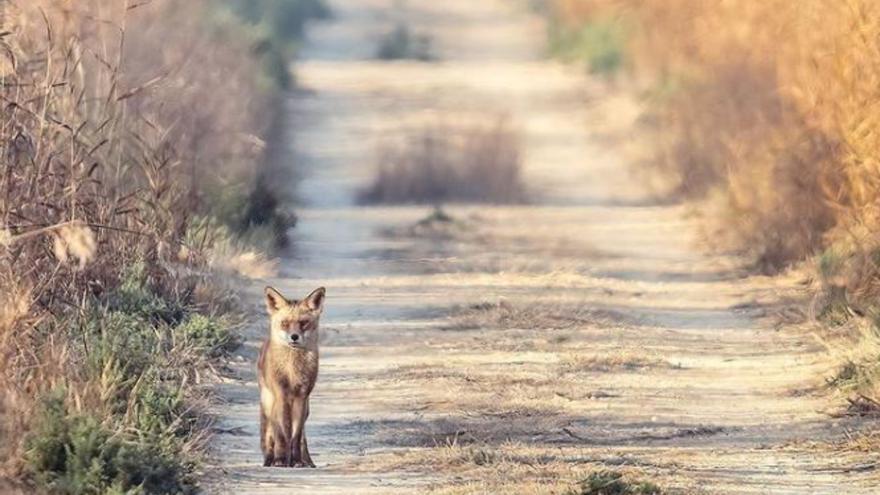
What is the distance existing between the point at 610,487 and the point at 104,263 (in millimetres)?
5242

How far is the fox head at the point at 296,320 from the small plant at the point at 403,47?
108ft

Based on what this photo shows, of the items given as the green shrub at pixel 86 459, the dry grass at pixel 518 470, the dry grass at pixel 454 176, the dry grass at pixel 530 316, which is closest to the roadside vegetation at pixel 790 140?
the dry grass at pixel 530 316

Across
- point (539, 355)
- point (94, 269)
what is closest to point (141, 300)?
point (94, 269)

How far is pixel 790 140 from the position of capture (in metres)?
19.6

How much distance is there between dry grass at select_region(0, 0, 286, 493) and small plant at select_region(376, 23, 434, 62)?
79.2 feet

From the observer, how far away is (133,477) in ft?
33.2

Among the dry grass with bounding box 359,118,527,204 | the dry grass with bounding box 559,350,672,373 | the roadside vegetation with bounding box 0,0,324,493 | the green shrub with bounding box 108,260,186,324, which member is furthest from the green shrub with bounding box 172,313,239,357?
the dry grass with bounding box 359,118,527,204

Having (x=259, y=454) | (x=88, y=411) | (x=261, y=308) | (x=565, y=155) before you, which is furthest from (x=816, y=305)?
(x=565, y=155)

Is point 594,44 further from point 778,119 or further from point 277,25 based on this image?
point 778,119

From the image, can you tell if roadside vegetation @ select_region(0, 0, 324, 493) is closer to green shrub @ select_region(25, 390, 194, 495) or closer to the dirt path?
green shrub @ select_region(25, 390, 194, 495)

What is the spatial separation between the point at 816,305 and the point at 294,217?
24.6ft

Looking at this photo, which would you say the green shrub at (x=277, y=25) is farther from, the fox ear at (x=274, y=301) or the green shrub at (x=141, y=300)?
the fox ear at (x=274, y=301)

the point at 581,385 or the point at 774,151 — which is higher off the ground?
the point at 774,151

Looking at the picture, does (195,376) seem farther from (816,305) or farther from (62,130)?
(816,305)
